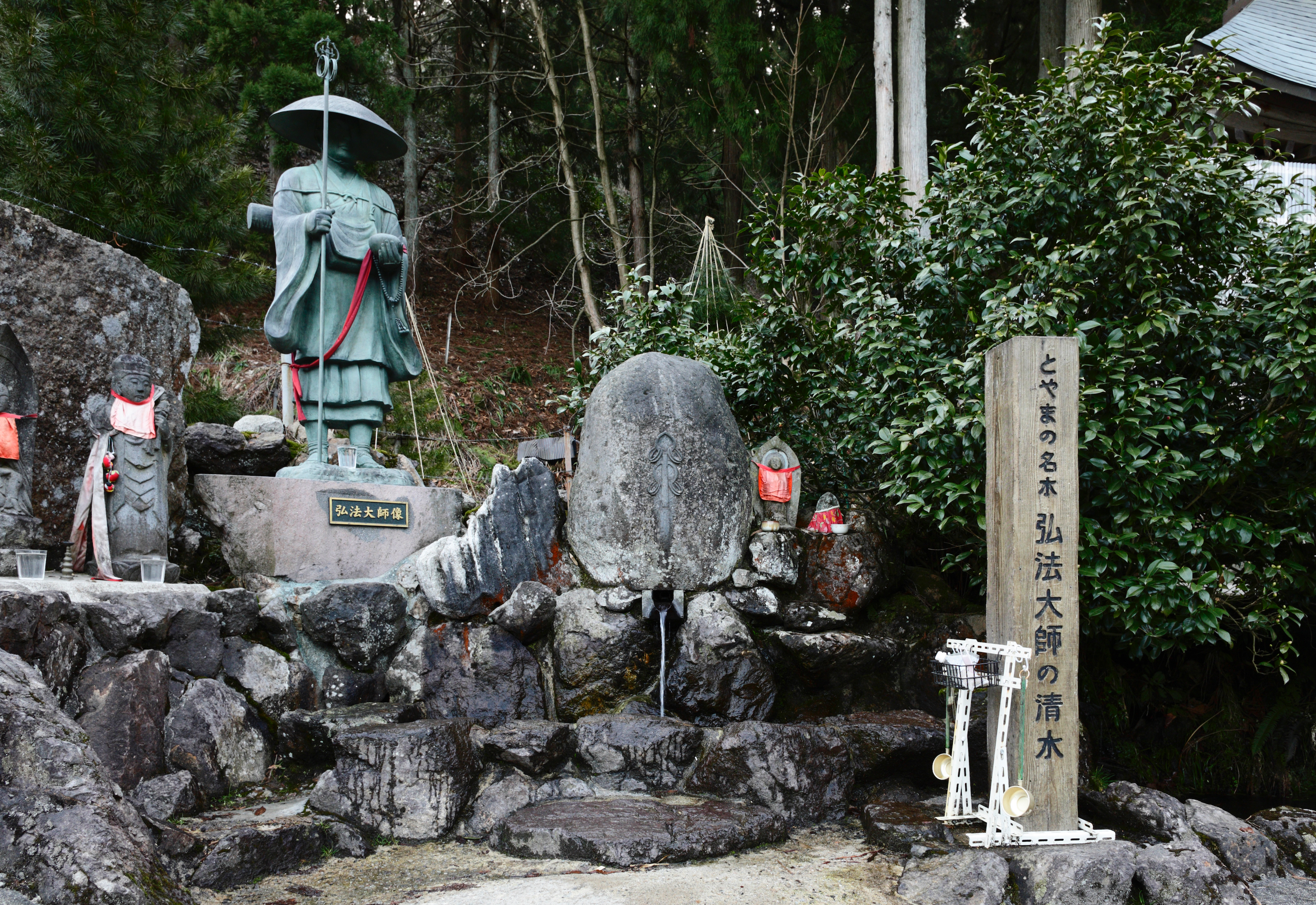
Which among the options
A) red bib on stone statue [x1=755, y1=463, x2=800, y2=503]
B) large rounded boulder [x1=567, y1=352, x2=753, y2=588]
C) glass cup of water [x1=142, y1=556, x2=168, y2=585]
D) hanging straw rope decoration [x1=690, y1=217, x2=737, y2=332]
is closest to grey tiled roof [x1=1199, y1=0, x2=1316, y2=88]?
hanging straw rope decoration [x1=690, y1=217, x2=737, y2=332]

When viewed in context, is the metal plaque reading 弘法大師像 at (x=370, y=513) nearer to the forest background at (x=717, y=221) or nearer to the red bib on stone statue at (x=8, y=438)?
the red bib on stone statue at (x=8, y=438)

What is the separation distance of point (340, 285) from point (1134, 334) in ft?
18.4

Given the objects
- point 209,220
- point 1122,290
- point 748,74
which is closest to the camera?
point 1122,290

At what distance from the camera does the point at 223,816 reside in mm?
4574

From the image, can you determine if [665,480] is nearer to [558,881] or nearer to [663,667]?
[663,667]

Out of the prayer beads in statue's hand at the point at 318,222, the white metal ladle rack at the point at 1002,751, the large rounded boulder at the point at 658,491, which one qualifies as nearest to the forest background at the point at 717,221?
the large rounded boulder at the point at 658,491

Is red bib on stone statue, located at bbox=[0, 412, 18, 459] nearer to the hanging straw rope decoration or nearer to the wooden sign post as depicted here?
the wooden sign post

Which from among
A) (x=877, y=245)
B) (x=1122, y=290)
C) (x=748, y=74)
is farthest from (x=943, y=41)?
(x=1122, y=290)

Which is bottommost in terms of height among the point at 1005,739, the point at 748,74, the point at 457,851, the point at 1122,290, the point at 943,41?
the point at 457,851

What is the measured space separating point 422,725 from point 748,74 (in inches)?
364

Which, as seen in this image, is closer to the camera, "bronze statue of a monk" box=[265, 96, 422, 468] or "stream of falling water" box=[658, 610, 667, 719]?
"stream of falling water" box=[658, 610, 667, 719]

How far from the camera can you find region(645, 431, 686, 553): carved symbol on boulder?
643 centimetres

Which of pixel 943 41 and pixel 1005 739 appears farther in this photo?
pixel 943 41

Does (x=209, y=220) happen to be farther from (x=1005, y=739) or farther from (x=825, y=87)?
(x=1005, y=739)
